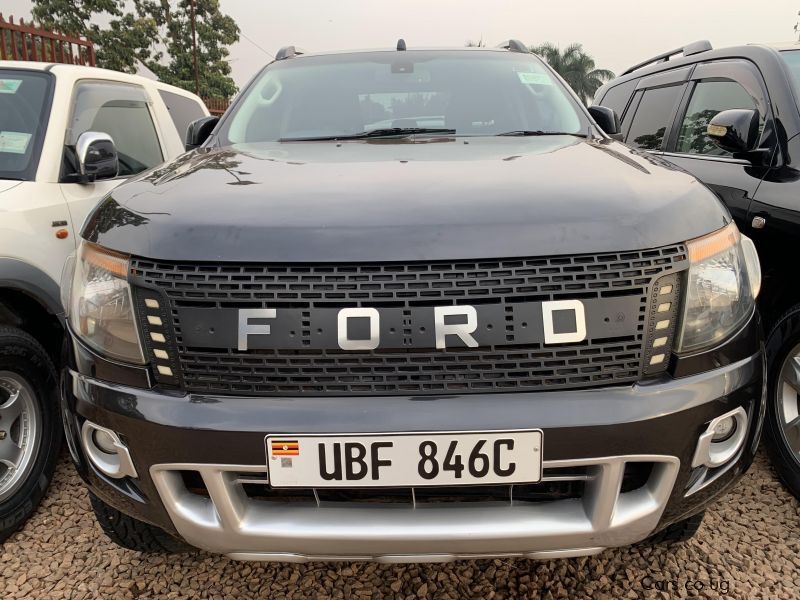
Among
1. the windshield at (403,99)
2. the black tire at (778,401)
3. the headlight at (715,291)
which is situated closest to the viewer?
the headlight at (715,291)

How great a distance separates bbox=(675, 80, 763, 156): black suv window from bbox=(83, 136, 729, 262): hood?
5.47 ft

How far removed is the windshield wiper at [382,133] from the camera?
2.45 meters

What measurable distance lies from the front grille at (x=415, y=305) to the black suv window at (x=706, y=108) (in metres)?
2.19

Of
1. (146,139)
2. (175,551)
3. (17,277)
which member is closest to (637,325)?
(175,551)

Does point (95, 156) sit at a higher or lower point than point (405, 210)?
lower

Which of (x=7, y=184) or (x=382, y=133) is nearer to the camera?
(x=382, y=133)

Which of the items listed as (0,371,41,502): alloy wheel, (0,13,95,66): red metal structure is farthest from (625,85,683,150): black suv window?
(0,13,95,66): red metal structure

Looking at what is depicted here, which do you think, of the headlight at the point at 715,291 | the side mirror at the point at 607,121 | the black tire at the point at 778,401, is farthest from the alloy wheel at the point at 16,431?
the black tire at the point at 778,401

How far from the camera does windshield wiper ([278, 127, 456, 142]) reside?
245 centimetres

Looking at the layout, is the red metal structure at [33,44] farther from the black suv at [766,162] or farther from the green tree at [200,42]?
the green tree at [200,42]

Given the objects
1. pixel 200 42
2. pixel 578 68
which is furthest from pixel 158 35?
pixel 578 68

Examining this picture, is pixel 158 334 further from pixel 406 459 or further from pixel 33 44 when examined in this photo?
pixel 33 44

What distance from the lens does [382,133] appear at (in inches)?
97.7

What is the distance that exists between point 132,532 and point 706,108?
3.52 m
